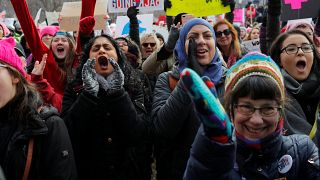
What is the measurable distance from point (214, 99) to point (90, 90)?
5.59ft

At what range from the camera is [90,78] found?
2.96 metres

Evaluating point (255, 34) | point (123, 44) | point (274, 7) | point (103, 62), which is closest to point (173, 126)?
point (103, 62)

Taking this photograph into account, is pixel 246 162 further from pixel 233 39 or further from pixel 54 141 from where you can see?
pixel 233 39

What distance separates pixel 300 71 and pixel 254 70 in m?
1.33

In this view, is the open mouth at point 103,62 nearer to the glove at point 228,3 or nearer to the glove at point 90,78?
the glove at point 90,78

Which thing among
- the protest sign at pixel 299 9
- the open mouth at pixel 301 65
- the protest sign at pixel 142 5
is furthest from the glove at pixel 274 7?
the protest sign at pixel 142 5

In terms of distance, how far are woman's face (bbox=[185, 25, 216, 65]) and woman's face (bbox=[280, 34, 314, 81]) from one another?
1.85ft

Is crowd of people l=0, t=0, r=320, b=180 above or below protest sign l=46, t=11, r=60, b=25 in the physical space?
below

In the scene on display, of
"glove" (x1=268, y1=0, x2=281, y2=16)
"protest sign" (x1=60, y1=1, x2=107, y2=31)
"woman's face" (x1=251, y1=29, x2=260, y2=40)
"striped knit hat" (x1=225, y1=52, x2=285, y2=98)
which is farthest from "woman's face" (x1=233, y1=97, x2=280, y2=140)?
"woman's face" (x1=251, y1=29, x2=260, y2=40)

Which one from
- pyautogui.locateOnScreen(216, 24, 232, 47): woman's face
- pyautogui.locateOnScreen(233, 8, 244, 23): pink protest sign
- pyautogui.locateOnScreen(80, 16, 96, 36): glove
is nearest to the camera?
pyautogui.locateOnScreen(80, 16, 96, 36): glove

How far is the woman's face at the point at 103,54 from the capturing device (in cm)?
317

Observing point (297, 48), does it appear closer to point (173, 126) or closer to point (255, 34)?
point (173, 126)

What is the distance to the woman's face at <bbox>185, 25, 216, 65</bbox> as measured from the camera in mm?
3131

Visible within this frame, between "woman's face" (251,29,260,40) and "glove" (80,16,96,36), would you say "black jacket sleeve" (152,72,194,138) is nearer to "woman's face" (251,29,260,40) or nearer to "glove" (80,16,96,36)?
"glove" (80,16,96,36)
